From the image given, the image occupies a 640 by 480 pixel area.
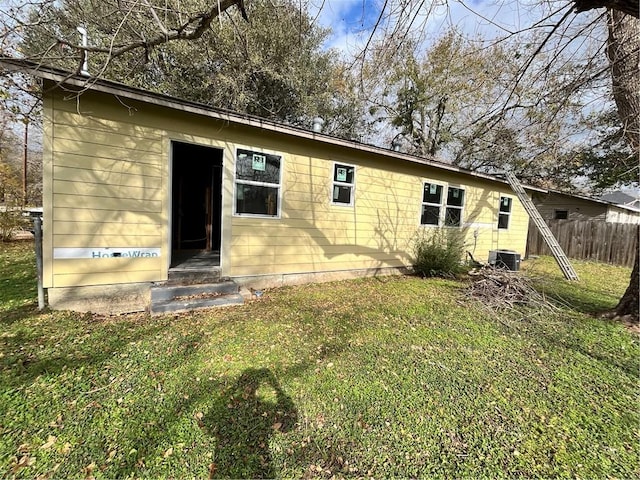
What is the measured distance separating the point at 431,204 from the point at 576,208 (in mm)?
12076

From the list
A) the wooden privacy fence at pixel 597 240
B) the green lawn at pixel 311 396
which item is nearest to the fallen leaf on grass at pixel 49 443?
the green lawn at pixel 311 396

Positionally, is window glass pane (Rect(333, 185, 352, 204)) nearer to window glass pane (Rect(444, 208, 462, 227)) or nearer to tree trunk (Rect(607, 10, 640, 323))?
window glass pane (Rect(444, 208, 462, 227))

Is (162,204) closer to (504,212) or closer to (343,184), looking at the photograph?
(343,184)

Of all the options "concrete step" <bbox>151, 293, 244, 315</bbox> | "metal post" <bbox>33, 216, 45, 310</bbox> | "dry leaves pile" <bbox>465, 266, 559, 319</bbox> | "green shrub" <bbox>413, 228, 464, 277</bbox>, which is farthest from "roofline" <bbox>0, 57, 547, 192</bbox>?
"dry leaves pile" <bbox>465, 266, 559, 319</bbox>

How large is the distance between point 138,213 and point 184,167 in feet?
11.1

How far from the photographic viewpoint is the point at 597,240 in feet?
35.9

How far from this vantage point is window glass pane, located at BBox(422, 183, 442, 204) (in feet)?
26.0

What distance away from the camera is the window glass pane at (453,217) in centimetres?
850

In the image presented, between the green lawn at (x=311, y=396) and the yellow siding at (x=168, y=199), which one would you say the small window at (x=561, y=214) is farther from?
the green lawn at (x=311, y=396)

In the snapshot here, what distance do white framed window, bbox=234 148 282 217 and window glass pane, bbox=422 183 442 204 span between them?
4565 mm

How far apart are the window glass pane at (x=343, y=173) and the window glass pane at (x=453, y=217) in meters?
3.82

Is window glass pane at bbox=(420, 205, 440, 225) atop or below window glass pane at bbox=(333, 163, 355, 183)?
below

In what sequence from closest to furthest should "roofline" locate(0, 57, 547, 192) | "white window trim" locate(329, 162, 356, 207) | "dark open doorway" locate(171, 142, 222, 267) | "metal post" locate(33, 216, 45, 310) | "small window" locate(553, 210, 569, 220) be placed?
"roofline" locate(0, 57, 547, 192)
"metal post" locate(33, 216, 45, 310)
"white window trim" locate(329, 162, 356, 207)
"dark open doorway" locate(171, 142, 222, 267)
"small window" locate(553, 210, 569, 220)

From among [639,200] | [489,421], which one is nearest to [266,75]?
[639,200]
